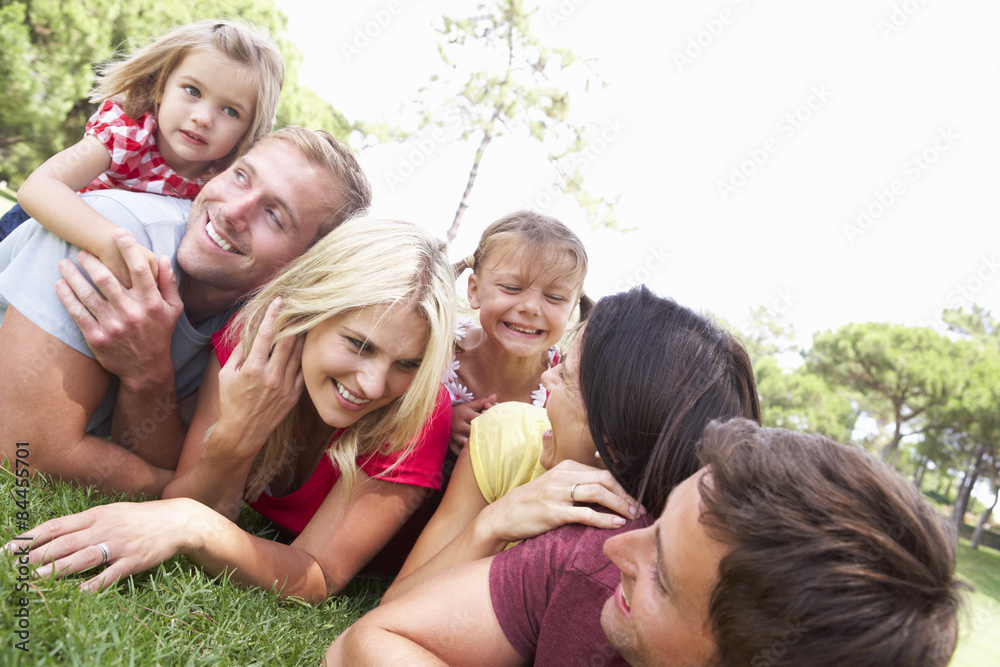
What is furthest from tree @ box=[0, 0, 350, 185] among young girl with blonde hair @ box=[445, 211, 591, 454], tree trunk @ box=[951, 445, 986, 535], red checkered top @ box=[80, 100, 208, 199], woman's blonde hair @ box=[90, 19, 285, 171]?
tree trunk @ box=[951, 445, 986, 535]

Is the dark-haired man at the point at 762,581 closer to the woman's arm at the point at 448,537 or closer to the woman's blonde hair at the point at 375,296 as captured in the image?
the woman's arm at the point at 448,537

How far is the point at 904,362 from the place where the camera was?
72.3ft

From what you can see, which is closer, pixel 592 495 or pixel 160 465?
pixel 592 495

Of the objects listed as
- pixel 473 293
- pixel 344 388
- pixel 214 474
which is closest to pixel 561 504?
pixel 344 388

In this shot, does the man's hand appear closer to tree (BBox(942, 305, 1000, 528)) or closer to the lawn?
the lawn

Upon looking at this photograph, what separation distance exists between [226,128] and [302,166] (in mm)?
684

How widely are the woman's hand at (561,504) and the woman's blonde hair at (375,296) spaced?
2.19 ft

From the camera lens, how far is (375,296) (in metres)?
2.71

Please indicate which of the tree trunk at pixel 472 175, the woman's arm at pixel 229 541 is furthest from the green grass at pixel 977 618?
the tree trunk at pixel 472 175

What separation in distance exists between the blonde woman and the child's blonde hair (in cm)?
127

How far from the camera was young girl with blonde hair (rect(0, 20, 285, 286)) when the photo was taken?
347 centimetres

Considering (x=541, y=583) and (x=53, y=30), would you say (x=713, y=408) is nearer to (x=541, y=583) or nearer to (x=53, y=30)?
(x=541, y=583)

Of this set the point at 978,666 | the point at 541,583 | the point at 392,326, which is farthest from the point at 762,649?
the point at 978,666

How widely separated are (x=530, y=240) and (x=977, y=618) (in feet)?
10.3
